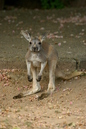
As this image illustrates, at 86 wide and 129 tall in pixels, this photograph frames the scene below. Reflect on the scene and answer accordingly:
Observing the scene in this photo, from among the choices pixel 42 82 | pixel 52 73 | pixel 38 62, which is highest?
pixel 38 62

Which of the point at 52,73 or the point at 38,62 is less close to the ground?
the point at 38,62

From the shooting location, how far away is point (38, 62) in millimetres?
7547

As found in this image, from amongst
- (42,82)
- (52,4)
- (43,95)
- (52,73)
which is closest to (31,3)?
(52,4)

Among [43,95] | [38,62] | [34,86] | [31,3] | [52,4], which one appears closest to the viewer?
[43,95]

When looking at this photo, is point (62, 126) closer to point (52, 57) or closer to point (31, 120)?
point (31, 120)

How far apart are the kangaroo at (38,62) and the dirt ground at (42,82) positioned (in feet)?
0.51

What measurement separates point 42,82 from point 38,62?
2.84 ft

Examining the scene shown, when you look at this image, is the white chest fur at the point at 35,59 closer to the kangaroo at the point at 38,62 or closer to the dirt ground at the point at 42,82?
the kangaroo at the point at 38,62

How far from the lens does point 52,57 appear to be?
7.81 m

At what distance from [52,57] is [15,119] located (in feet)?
7.65

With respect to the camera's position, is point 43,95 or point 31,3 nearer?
point 43,95

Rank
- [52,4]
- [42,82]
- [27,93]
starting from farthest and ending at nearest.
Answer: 1. [52,4]
2. [42,82]
3. [27,93]

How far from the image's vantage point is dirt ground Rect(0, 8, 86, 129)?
5797 millimetres

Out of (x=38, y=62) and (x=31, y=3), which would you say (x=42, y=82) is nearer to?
(x=38, y=62)
